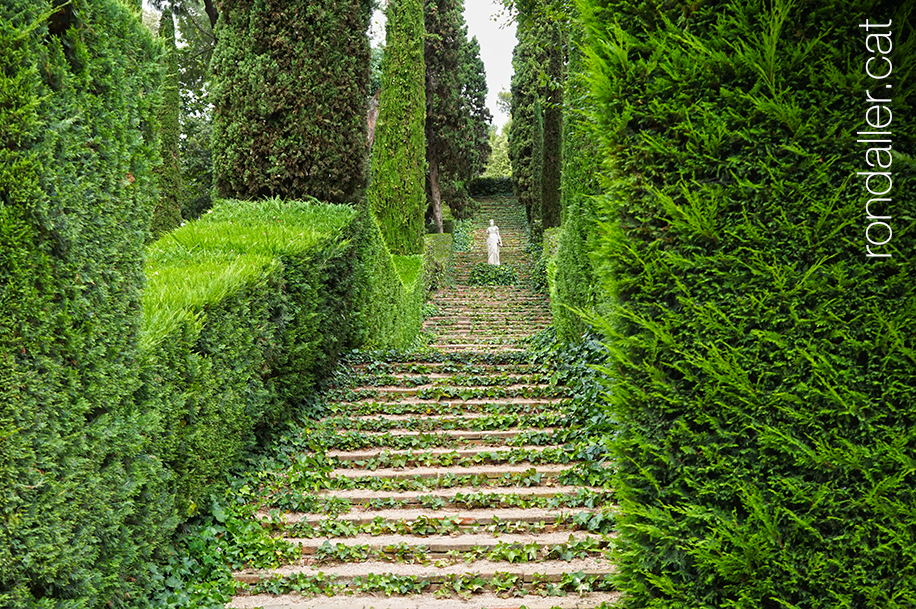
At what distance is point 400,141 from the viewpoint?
59.6 feet

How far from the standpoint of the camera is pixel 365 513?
4938 mm

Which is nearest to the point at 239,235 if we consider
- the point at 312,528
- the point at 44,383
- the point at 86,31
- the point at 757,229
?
the point at 312,528

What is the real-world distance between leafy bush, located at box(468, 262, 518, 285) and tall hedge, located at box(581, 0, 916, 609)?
20.6 metres

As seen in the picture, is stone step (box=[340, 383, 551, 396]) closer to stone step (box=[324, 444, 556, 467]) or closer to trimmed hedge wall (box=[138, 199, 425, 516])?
trimmed hedge wall (box=[138, 199, 425, 516])

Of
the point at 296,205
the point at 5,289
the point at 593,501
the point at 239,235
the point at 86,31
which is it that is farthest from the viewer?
the point at 296,205

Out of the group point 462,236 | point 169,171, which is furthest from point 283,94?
point 462,236

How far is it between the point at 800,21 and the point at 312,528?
4.20 m

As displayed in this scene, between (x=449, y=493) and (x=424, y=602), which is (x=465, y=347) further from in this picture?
(x=424, y=602)

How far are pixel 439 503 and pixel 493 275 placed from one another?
1940 cm

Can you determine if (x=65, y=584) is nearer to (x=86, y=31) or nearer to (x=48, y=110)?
(x=48, y=110)

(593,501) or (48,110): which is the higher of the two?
(48,110)

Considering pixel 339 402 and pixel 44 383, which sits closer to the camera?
pixel 44 383

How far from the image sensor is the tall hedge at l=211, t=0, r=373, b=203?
8.59m

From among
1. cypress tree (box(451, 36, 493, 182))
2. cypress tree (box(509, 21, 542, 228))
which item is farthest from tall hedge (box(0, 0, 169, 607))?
cypress tree (box(451, 36, 493, 182))
